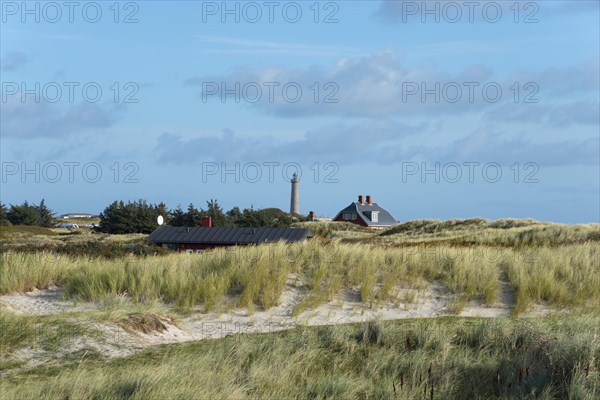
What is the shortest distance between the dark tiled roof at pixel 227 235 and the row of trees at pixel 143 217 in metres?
18.9

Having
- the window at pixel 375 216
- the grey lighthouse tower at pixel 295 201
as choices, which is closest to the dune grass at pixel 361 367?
the window at pixel 375 216

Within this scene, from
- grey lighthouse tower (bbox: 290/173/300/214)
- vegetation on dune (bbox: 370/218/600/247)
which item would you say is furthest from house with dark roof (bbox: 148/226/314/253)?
grey lighthouse tower (bbox: 290/173/300/214)

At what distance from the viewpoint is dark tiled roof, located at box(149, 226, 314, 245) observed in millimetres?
37375

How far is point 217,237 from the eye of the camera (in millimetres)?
37906

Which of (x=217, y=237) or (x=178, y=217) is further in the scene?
(x=178, y=217)

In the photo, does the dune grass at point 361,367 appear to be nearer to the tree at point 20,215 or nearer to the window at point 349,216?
the tree at point 20,215

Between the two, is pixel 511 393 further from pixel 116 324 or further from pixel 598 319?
pixel 116 324

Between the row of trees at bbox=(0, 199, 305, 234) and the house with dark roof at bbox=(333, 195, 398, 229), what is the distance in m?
15.9

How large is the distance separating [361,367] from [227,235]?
2724 centimetres

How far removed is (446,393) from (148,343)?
17.5 ft

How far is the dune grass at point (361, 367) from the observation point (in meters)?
9.32

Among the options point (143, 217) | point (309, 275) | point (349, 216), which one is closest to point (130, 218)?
point (143, 217)

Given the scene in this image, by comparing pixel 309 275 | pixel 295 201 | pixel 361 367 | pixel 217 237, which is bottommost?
pixel 361 367

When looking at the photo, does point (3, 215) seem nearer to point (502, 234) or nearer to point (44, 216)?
point (44, 216)
